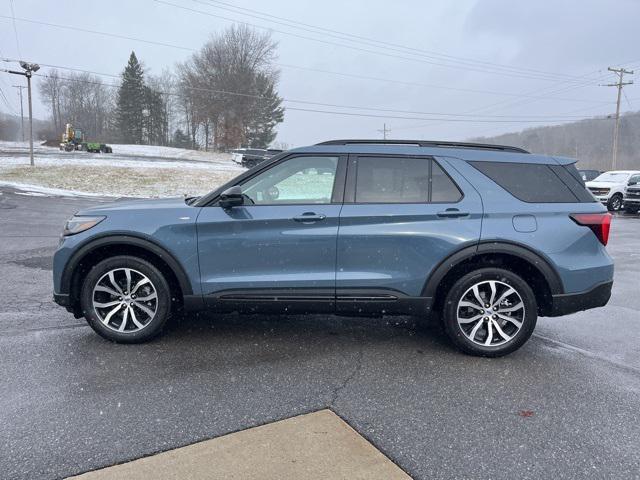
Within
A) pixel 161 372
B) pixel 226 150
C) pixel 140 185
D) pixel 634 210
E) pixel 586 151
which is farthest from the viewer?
pixel 586 151

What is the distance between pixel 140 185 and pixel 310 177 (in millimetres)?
21173

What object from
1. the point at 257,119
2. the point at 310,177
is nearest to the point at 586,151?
the point at 257,119

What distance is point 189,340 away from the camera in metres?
4.31

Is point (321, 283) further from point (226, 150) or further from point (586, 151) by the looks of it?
point (586, 151)

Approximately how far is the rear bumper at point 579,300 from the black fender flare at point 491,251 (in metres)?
0.17

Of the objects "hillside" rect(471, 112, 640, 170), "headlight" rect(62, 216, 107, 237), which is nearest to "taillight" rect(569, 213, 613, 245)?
"headlight" rect(62, 216, 107, 237)

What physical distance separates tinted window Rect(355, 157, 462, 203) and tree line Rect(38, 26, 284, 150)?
63777 mm

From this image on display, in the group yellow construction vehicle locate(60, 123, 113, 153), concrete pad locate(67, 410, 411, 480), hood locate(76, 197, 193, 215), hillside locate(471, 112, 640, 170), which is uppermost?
hillside locate(471, 112, 640, 170)

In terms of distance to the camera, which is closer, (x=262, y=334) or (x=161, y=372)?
(x=161, y=372)

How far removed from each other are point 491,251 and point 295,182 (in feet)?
5.68

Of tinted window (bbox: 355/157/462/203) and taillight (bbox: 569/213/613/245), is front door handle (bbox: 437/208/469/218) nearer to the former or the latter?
tinted window (bbox: 355/157/462/203)

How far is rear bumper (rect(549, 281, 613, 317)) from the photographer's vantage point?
398 centimetres

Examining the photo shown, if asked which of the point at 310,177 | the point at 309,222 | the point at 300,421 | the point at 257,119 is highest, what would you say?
the point at 257,119

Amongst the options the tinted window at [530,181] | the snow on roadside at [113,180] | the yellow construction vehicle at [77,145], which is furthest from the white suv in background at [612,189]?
the yellow construction vehicle at [77,145]
